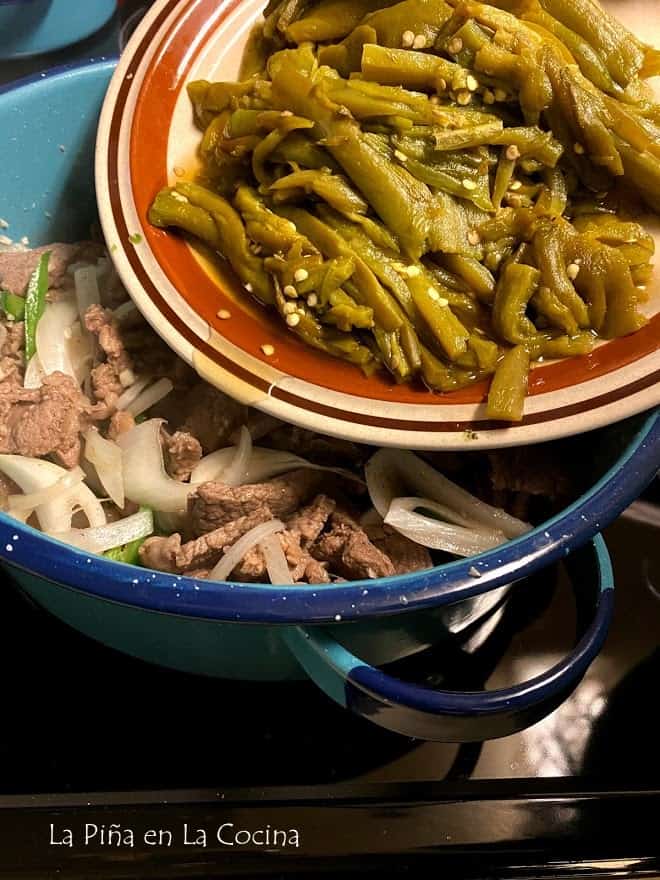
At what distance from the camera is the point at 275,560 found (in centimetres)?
110

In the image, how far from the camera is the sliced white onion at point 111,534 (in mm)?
1136

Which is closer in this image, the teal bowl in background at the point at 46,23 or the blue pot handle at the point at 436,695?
the blue pot handle at the point at 436,695

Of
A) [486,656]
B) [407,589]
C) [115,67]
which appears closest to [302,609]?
[407,589]

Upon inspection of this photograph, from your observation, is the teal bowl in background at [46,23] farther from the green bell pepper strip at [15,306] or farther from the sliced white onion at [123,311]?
the sliced white onion at [123,311]

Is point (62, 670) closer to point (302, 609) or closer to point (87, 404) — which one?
point (87, 404)

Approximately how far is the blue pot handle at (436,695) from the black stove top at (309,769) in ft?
0.65

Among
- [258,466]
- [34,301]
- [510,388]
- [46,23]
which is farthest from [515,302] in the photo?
[46,23]

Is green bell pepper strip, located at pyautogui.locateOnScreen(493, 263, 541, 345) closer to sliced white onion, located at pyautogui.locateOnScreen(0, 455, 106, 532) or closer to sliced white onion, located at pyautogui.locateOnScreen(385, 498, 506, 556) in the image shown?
sliced white onion, located at pyautogui.locateOnScreen(385, 498, 506, 556)

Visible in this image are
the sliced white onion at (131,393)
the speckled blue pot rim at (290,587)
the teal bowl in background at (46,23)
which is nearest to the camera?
the speckled blue pot rim at (290,587)

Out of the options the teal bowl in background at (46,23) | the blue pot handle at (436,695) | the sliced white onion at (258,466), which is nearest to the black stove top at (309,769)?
the blue pot handle at (436,695)

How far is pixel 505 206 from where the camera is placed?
3.83 ft

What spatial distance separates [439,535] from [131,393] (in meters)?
0.52

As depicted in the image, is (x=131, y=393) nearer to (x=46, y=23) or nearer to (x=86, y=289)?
(x=86, y=289)

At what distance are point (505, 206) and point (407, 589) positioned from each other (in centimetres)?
57
